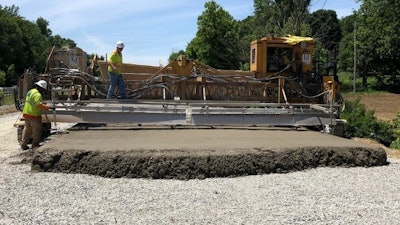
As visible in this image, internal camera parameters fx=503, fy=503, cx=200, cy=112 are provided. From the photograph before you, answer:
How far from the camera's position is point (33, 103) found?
434 inches

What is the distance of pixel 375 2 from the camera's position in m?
54.7

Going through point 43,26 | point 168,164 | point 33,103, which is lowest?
point 168,164

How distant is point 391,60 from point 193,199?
55.2 meters

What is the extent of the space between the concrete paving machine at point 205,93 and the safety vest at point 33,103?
380mm

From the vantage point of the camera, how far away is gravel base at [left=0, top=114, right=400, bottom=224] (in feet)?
19.4

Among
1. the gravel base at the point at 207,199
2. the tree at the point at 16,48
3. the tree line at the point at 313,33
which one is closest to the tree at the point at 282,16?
the tree line at the point at 313,33

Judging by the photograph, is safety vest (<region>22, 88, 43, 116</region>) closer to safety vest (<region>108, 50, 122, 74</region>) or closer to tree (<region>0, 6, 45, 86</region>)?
safety vest (<region>108, 50, 122, 74</region>)

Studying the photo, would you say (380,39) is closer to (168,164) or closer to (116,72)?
(116,72)

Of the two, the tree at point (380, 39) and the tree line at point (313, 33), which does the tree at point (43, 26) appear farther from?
the tree at point (380, 39)

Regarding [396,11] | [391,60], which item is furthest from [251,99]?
[391,60]

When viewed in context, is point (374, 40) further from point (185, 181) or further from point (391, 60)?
point (185, 181)

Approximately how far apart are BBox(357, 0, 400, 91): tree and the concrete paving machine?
3943cm

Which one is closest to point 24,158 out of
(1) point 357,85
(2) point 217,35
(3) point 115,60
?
(3) point 115,60

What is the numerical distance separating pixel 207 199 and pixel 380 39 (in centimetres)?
5292
